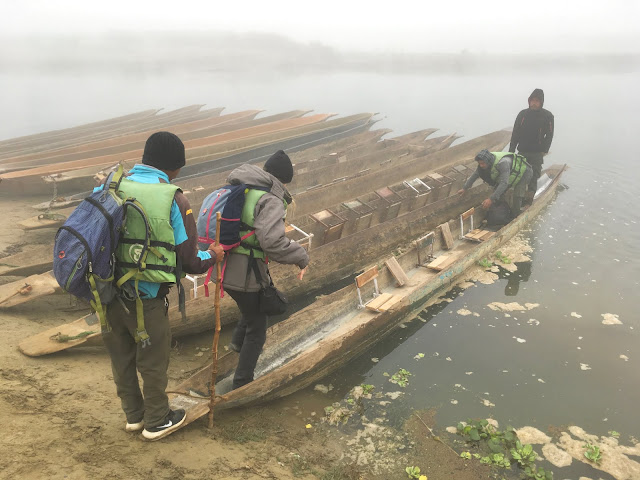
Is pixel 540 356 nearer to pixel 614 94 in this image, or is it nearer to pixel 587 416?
pixel 587 416

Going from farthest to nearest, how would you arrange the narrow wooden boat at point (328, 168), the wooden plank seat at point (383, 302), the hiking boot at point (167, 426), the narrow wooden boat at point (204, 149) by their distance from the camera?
1. the narrow wooden boat at point (328, 168)
2. the narrow wooden boat at point (204, 149)
3. the wooden plank seat at point (383, 302)
4. the hiking boot at point (167, 426)

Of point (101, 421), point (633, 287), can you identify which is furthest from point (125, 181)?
point (633, 287)

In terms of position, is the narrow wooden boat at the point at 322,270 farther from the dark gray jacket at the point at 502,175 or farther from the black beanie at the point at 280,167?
the black beanie at the point at 280,167

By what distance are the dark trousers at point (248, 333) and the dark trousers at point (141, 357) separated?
34.9 inches

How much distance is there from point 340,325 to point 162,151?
4.15 m

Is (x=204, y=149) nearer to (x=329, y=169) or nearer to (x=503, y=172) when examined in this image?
(x=329, y=169)

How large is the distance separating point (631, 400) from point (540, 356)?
1.19m

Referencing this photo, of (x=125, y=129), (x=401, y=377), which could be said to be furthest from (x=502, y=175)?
(x=125, y=129)

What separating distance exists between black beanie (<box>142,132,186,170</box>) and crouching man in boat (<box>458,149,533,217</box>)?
24.0ft

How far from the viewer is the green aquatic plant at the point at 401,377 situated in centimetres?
607

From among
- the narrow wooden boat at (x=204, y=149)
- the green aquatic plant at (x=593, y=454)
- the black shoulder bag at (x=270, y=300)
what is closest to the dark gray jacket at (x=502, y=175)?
the green aquatic plant at (x=593, y=454)

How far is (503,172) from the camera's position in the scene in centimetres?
949

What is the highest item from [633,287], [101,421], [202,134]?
[202,134]

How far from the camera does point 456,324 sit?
746cm
